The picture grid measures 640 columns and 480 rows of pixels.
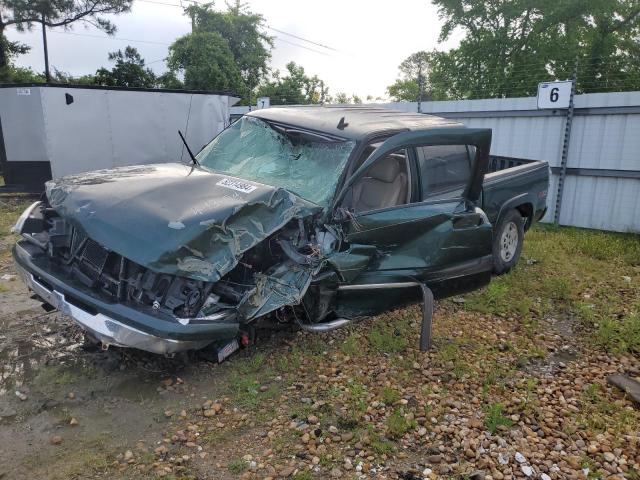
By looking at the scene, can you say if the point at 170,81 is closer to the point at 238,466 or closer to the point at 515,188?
the point at 515,188

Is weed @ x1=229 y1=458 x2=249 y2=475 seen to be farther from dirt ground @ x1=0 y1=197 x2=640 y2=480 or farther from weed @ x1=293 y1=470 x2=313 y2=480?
weed @ x1=293 y1=470 x2=313 y2=480

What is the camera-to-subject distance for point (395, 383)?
3.61 metres

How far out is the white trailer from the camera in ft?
33.4

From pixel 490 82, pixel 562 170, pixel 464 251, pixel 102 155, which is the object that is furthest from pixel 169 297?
pixel 490 82

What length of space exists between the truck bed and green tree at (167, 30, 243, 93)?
851 inches

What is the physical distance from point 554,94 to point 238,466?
798 centimetres

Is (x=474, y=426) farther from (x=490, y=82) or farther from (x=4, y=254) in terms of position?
(x=490, y=82)

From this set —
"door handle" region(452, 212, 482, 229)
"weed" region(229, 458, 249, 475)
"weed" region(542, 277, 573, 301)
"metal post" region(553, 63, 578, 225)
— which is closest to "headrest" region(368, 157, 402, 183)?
"door handle" region(452, 212, 482, 229)

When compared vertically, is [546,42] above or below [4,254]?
above

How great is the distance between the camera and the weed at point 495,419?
3107 millimetres

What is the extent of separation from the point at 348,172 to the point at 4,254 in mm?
5285

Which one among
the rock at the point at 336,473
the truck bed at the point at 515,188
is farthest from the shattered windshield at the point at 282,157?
the truck bed at the point at 515,188

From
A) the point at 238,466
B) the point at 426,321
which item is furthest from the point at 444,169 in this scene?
the point at 238,466

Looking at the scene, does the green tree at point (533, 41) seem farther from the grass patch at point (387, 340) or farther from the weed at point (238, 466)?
the weed at point (238, 466)
